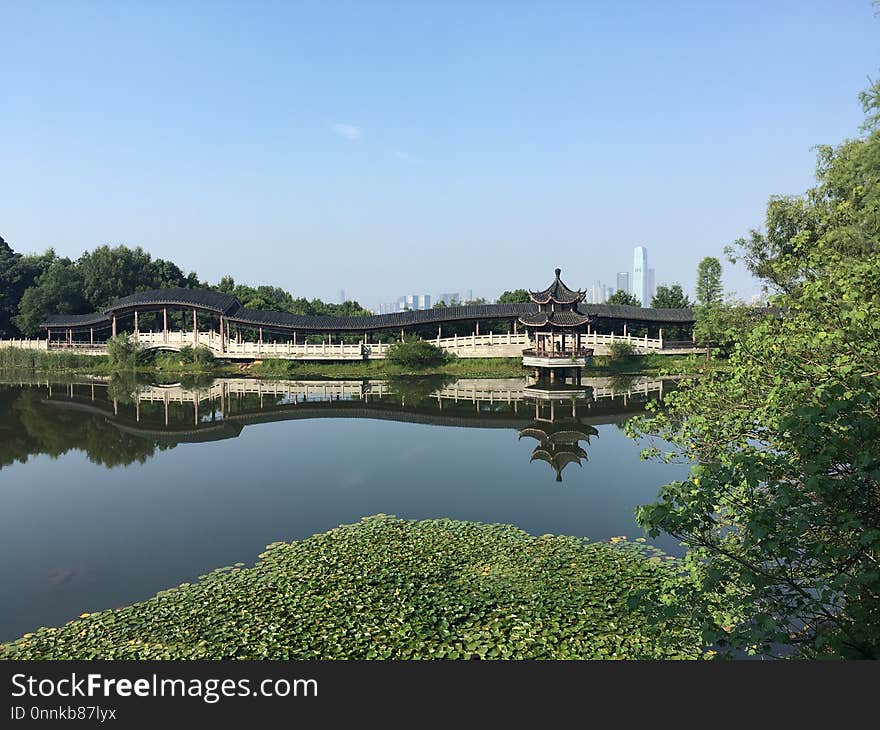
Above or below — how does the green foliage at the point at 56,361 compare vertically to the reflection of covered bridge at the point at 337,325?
below

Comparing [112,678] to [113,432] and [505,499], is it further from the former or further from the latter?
[113,432]

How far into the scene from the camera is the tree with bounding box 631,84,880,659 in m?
3.97

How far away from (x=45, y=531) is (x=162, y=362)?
30159mm

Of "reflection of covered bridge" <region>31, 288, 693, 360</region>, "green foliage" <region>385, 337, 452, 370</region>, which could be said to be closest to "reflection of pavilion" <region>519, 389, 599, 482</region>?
"green foliage" <region>385, 337, 452, 370</region>

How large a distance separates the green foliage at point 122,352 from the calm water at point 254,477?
11.5 meters

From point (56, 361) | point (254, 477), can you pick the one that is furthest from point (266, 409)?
point (56, 361)

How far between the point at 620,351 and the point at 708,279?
9714 mm

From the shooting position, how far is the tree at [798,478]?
3967 mm

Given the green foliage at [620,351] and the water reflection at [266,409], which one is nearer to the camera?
the water reflection at [266,409]

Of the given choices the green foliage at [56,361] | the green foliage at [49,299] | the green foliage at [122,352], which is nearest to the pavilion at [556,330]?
the green foliage at [122,352]

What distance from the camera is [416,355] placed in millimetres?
35594

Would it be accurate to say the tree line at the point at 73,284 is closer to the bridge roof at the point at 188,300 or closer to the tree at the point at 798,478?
the bridge roof at the point at 188,300

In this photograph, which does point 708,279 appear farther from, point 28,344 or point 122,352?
point 28,344

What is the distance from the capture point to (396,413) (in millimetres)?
23422
